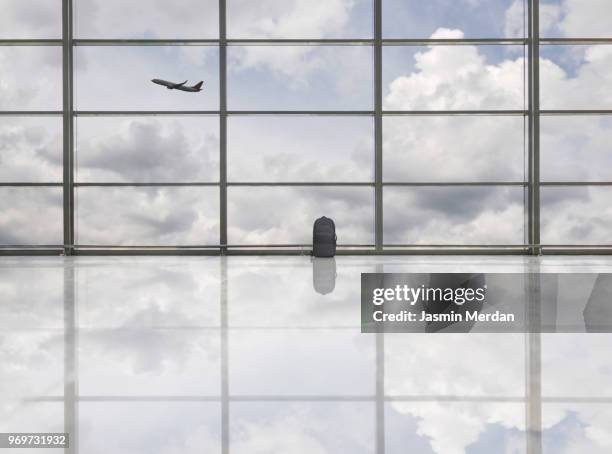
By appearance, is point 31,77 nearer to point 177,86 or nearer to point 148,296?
point 177,86

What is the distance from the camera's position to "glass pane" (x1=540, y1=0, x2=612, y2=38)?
37.9ft

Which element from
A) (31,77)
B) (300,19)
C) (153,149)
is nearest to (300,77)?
(300,19)

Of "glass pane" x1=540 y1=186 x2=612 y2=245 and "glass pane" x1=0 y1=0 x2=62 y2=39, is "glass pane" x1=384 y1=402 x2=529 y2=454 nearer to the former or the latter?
"glass pane" x1=540 y1=186 x2=612 y2=245

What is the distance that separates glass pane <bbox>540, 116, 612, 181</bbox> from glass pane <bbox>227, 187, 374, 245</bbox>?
4.59m

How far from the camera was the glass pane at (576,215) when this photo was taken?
11.6 m

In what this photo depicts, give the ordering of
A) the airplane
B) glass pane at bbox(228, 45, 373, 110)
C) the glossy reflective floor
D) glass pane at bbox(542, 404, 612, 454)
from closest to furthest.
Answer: glass pane at bbox(542, 404, 612, 454), the glossy reflective floor, the airplane, glass pane at bbox(228, 45, 373, 110)

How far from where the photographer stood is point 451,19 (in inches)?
461

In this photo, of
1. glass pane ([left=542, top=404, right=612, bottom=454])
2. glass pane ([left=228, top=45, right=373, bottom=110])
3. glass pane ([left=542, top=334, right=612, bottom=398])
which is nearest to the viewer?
glass pane ([left=542, top=404, right=612, bottom=454])

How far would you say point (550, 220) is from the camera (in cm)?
1170

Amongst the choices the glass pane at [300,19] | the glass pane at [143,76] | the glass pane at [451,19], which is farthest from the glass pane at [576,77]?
the glass pane at [143,76]

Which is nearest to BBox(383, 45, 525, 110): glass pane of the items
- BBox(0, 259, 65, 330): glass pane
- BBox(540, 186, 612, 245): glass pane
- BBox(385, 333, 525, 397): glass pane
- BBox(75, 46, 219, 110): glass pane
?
BBox(540, 186, 612, 245): glass pane

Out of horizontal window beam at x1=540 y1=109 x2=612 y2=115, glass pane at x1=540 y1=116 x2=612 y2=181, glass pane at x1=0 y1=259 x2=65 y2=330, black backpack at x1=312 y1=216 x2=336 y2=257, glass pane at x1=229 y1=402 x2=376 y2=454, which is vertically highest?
horizontal window beam at x1=540 y1=109 x2=612 y2=115

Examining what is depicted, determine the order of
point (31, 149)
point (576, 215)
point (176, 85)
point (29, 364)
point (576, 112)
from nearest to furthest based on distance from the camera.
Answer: point (29, 364), point (176, 85), point (576, 112), point (31, 149), point (576, 215)

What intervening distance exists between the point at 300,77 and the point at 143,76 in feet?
13.2
